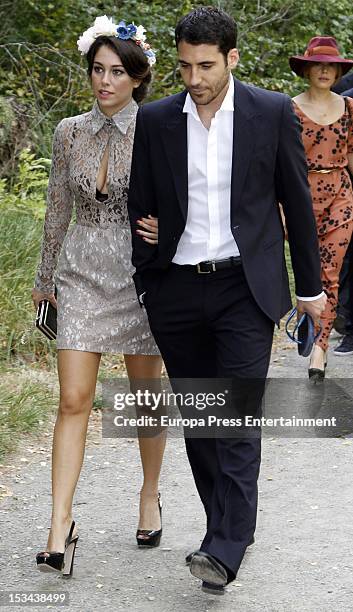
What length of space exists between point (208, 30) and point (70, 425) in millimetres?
1600

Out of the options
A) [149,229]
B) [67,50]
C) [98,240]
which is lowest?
[98,240]

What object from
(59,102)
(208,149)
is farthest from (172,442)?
(59,102)

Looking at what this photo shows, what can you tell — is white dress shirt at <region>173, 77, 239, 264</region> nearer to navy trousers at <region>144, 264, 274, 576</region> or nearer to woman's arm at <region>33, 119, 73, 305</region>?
navy trousers at <region>144, 264, 274, 576</region>

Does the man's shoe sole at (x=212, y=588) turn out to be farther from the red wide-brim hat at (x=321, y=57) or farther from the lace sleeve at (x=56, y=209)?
the red wide-brim hat at (x=321, y=57)

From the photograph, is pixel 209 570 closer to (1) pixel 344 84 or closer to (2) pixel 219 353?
(2) pixel 219 353

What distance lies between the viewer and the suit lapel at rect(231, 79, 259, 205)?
15.2 feet

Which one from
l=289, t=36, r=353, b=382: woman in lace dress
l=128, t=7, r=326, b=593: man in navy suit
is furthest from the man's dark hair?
l=289, t=36, r=353, b=382: woman in lace dress

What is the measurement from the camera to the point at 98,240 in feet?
17.0

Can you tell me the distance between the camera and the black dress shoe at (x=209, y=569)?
4504 mm

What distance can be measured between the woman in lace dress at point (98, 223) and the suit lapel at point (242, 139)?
67 centimetres

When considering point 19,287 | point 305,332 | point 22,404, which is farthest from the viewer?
point 19,287

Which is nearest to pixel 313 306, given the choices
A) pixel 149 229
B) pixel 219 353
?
pixel 219 353

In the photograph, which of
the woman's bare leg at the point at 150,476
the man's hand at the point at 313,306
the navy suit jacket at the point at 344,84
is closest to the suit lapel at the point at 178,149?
the man's hand at the point at 313,306

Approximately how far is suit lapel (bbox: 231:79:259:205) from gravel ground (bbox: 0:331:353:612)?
1481 mm
